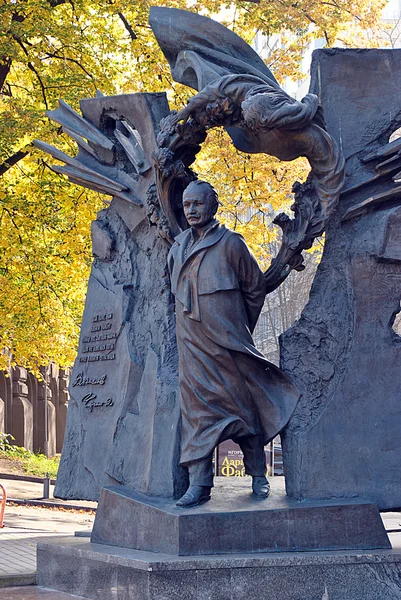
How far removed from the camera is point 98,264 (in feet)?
31.4

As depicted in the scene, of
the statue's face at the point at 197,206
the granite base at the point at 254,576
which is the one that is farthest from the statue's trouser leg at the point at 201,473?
the statue's face at the point at 197,206

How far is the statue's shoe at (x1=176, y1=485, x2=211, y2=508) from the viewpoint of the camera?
24.4 feet

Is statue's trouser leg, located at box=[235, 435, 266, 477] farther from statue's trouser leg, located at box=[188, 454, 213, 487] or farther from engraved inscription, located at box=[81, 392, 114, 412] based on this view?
engraved inscription, located at box=[81, 392, 114, 412]

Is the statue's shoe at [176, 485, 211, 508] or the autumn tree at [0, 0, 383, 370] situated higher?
the autumn tree at [0, 0, 383, 370]

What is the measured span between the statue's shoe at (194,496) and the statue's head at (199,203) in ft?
6.44

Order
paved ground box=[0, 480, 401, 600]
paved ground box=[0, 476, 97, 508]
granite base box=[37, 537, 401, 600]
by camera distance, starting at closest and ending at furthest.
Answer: granite base box=[37, 537, 401, 600]
paved ground box=[0, 480, 401, 600]
paved ground box=[0, 476, 97, 508]

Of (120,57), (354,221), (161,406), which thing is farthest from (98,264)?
(120,57)

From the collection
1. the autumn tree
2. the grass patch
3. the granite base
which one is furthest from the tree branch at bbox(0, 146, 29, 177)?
the granite base

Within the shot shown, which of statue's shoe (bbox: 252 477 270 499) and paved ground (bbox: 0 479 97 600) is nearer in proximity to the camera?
statue's shoe (bbox: 252 477 270 499)

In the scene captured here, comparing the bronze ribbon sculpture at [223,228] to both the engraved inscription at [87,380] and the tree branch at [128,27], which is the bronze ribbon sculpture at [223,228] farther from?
the tree branch at [128,27]

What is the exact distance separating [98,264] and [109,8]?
9720mm

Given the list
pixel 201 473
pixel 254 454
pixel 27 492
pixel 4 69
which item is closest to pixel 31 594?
pixel 201 473

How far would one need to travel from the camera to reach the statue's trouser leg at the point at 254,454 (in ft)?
25.9

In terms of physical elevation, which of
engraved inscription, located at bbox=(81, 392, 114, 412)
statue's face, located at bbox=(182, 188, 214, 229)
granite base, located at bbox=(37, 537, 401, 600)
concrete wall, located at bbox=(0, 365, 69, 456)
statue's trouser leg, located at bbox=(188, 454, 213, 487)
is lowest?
granite base, located at bbox=(37, 537, 401, 600)
